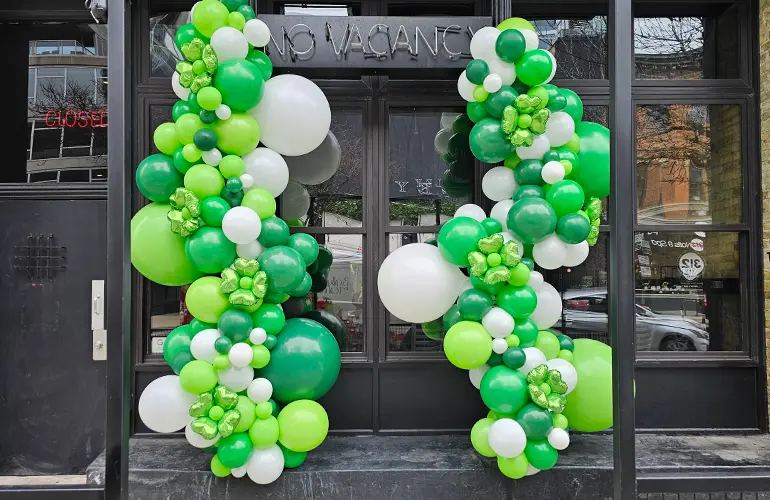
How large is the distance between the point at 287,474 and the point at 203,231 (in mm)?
1721

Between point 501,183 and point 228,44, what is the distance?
1984 mm

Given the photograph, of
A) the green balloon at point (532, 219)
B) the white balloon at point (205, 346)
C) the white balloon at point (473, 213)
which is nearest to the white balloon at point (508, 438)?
the green balloon at point (532, 219)

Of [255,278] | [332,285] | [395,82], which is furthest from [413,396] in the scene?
[395,82]

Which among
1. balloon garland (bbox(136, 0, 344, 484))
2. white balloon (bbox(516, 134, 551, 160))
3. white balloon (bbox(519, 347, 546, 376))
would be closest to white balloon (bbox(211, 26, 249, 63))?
balloon garland (bbox(136, 0, 344, 484))

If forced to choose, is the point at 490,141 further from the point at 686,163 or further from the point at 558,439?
the point at 686,163

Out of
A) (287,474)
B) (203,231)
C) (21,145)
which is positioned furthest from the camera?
(21,145)

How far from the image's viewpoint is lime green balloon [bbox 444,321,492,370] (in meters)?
3.33

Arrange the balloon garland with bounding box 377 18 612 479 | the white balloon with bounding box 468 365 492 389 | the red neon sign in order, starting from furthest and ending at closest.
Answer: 1. the red neon sign
2. the white balloon with bounding box 468 365 492 389
3. the balloon garland with bounding box 377 18 612 479

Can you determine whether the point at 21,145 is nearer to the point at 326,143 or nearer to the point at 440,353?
the point at 326,143

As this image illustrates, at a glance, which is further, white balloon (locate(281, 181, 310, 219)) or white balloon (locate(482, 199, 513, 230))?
white balloon (locate(281, 181, 310, 219))

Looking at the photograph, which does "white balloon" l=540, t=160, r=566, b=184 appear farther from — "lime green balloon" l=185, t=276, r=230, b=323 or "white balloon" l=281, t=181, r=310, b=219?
"lime green balloon" l=185, t=276, r=230, b=323

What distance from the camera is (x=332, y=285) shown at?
14.4 feet

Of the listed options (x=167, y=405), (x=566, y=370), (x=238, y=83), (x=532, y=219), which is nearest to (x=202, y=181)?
(x=238, y=83)

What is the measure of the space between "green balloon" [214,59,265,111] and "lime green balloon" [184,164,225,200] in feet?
1.51
